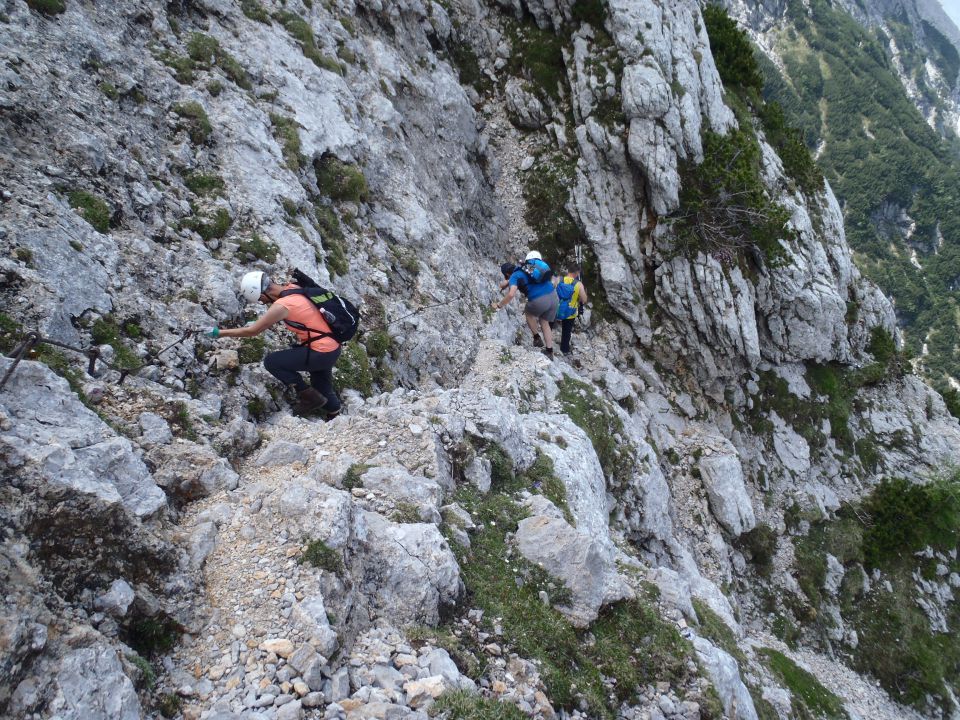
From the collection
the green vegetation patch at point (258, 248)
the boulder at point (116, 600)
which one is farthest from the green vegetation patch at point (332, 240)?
the boulder at point (116, 600)

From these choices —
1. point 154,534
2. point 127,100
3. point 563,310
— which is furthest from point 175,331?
point 563,310

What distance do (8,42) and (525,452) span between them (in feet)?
42.8

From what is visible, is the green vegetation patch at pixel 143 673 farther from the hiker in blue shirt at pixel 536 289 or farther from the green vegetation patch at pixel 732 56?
the green vegetation patch at pixel 732 56

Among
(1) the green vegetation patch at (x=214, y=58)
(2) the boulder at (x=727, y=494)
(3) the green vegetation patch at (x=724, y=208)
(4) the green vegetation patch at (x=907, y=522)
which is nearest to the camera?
(1) the green vegetation patch at (x=214, y=58)

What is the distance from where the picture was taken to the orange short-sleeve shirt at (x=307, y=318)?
8.88 meters

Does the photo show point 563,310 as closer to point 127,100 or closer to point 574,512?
point 574,512

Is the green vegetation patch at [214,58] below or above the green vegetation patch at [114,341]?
above

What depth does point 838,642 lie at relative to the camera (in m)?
21.6

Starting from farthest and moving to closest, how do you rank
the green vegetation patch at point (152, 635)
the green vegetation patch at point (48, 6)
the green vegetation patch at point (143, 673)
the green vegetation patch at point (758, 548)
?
the green vegetation patch at point (758, 548)
the green vegetation patch at point (48, 6)
the green vegetation patch at point (152, 635)
the green vegetation patch at point (143, 673)

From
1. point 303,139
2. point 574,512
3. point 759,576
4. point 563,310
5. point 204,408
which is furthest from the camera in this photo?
point 759,576

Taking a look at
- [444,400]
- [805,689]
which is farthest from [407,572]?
[805,689]

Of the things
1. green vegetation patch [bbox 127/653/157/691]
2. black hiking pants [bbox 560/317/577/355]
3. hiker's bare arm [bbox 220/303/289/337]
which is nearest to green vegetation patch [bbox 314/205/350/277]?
→ hiker's bare arm [bbox 220/303/289/337]

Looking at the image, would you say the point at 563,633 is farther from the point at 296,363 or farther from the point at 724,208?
the point at 724,208

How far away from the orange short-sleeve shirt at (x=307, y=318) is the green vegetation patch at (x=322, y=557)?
4.05 meters
